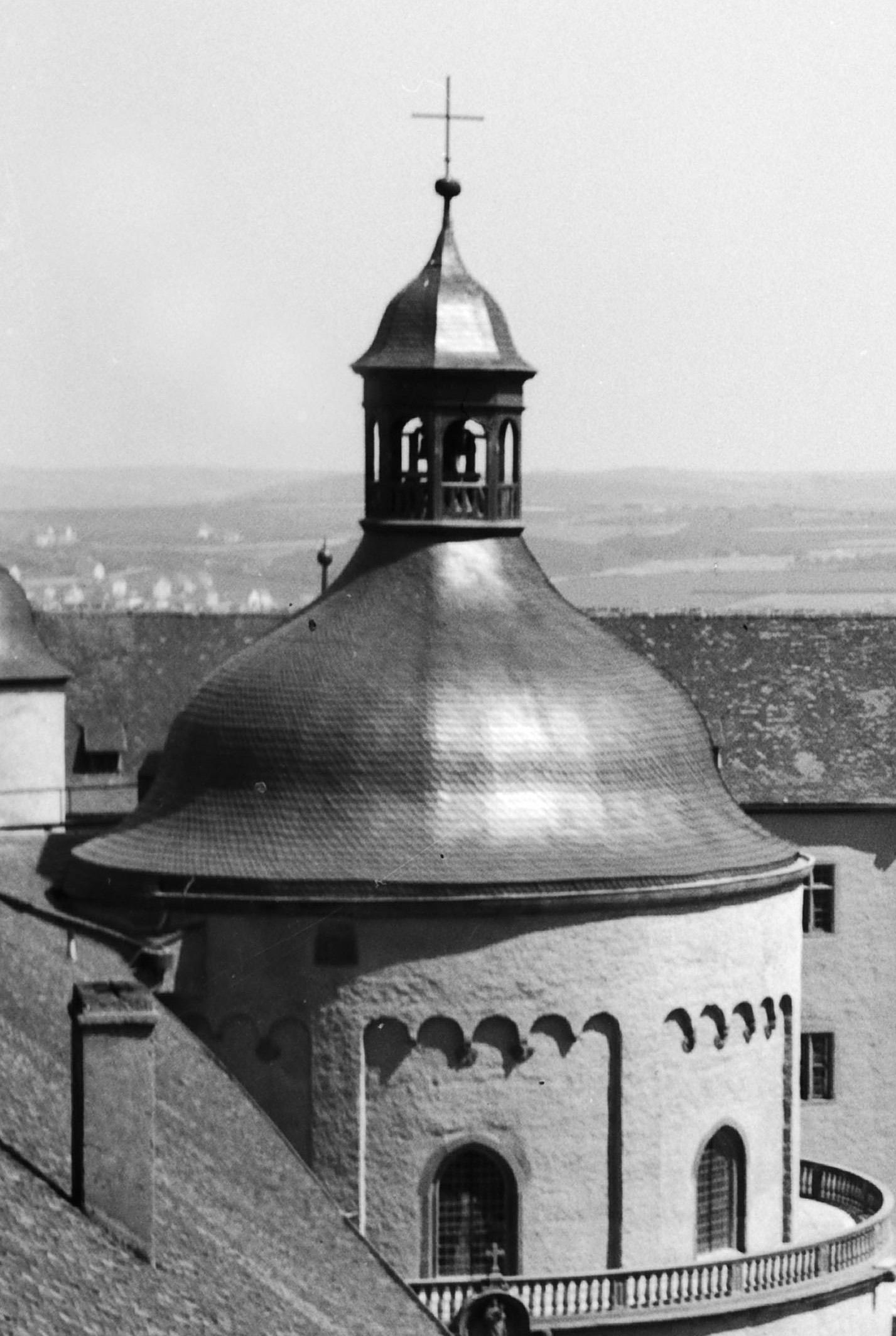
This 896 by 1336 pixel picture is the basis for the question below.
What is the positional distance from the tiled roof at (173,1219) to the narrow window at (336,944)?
12.8 ft

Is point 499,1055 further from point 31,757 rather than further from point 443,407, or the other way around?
point 31,757

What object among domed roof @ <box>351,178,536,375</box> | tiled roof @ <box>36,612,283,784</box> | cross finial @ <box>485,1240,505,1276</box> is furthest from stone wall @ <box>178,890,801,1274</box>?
tiled roof @ <box>36,612,283,784</box>

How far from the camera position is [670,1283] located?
58969 millimetres

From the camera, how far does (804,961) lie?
8175cm

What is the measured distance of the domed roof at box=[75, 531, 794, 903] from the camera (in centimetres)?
5878

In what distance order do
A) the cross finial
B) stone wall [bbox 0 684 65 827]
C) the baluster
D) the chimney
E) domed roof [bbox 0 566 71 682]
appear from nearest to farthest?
1. the chimney
2. the baluster
3. the cross finial
4. stone wall [bbox 0 684 65 827]
5. domed roof [bbox 0 566 71 682]

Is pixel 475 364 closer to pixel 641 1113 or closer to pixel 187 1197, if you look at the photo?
pixel 641 1113

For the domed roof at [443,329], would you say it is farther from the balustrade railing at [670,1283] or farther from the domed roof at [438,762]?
the balustrade railing at [670,1283]

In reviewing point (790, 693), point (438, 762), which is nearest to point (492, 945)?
point (438, 762)

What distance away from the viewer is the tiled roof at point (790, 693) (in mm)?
83000

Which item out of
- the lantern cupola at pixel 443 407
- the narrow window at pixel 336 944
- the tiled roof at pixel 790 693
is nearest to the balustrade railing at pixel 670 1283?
the narrow window at pixel 336 944

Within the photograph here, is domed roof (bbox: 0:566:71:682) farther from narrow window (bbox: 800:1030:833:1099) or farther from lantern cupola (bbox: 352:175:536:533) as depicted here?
lantern cupola (bbox: 352:175:536:533)

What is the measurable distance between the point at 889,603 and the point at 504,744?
54429 millimetres

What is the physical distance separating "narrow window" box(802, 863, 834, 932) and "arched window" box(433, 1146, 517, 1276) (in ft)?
77.4
